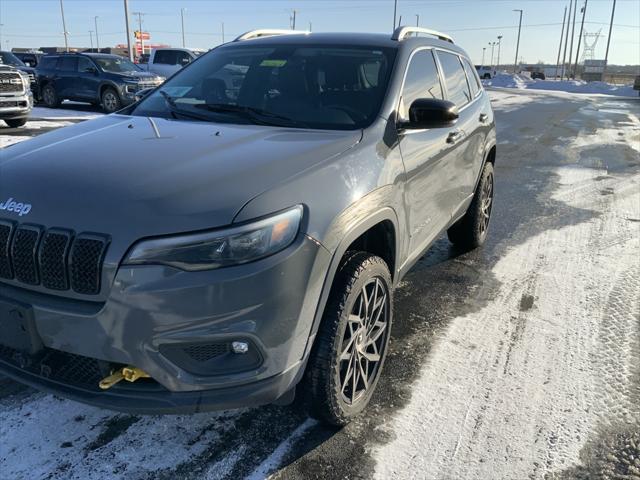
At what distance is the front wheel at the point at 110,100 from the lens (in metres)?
16.0

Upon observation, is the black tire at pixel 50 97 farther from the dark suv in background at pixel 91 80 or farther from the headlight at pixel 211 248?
the headlight at pixel 211 248

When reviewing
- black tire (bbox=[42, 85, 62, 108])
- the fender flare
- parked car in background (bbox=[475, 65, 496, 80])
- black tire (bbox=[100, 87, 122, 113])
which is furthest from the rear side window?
the fender flare

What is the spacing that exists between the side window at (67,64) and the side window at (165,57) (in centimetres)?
423

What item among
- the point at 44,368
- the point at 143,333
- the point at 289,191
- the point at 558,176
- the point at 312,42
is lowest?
the point at 558,176

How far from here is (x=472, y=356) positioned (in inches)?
130

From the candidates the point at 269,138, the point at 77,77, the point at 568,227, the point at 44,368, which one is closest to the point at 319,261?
the point at 269,138

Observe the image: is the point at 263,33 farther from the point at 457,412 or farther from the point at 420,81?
the point at 457,412

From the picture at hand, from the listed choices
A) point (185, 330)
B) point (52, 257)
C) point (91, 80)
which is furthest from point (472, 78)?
point (91, 80)

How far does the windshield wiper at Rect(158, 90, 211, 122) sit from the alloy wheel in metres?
1.40

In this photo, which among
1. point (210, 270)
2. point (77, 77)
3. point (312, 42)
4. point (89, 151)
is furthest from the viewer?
point (77, 77)

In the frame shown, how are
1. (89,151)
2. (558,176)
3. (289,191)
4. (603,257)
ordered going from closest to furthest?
1. (289,191)
2. (89,151)
3. (603,257)
4. (558,176)

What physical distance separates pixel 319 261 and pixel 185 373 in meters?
0.65

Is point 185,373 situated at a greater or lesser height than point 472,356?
greater

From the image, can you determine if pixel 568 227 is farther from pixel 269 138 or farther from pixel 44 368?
pixel 44 368
